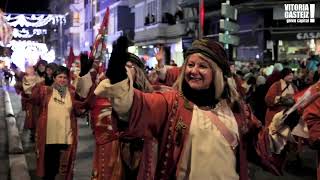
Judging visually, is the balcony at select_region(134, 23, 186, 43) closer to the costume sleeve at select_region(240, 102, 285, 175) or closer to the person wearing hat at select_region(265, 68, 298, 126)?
the person wearing hat at select_region(265, 68, 298, 126)

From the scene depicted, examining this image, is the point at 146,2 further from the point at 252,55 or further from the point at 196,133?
the point at 196,133

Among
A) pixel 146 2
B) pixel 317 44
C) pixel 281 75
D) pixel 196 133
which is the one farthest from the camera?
pixel 146 2

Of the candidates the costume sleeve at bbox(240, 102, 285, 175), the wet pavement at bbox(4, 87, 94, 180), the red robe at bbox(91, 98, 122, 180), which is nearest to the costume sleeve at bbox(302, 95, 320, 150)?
the costume sleeve at bbox(240, 102, 285, 175)

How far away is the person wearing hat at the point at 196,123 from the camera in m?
3.44

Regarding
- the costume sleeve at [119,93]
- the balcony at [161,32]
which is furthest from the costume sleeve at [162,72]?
the balcony at [161,32]

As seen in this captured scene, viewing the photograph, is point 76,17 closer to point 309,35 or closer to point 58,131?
point 309,35

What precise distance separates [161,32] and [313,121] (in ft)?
127

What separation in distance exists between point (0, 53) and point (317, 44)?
1503cm

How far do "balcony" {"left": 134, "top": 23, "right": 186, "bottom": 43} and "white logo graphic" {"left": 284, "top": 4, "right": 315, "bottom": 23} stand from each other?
1453cm

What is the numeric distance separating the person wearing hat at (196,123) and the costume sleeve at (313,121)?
0.64 m

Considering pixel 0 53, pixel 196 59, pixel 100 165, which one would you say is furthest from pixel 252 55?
pixel 196 59

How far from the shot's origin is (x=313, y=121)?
161 inches

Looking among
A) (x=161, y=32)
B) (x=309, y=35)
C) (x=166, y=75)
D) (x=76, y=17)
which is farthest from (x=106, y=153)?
(x=76, y=17)

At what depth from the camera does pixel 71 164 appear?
25.0 ft
